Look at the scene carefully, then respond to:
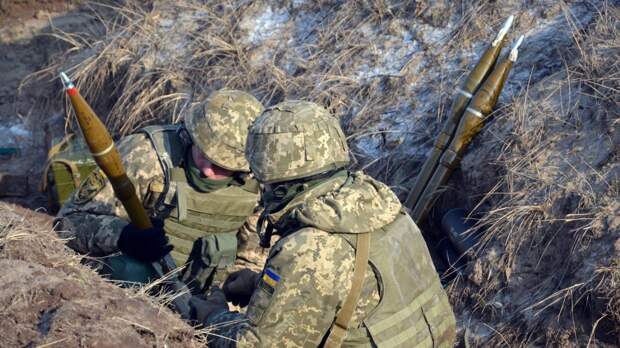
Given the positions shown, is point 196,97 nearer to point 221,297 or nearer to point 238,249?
point 238,249

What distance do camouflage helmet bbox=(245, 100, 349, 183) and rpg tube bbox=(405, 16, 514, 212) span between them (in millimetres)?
1757

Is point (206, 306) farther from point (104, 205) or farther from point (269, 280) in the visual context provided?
point (104, 205)

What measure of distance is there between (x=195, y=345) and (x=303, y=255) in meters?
0.61

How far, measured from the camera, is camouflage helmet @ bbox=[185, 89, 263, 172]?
16.1 ft

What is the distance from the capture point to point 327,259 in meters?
3.67

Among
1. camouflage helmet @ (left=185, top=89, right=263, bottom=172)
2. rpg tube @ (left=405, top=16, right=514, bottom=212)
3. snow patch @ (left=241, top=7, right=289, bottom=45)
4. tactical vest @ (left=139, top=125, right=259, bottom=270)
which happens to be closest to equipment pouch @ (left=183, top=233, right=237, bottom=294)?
tactical vest @ (left=139, top=125, right=259, bottom=270)

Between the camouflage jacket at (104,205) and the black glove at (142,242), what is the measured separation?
0.07 metres

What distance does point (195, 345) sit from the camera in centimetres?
367

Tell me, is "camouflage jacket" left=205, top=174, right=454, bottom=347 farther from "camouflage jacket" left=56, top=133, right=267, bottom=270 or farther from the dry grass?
"camouflage jacket" left=56, top=133, right=267, bottom=270

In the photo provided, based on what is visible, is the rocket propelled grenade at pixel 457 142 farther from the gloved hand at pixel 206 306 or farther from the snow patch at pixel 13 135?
the snow patch at pixel 13 135

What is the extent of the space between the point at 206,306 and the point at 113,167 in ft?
3.31

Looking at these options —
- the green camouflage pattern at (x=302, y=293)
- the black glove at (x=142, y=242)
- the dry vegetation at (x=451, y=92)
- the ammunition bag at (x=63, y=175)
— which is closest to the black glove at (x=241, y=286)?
the black glove at (x=142, y=242)

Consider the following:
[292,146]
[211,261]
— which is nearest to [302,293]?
[292,146]

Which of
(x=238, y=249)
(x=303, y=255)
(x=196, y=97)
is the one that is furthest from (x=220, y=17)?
(x=303, y=255)
